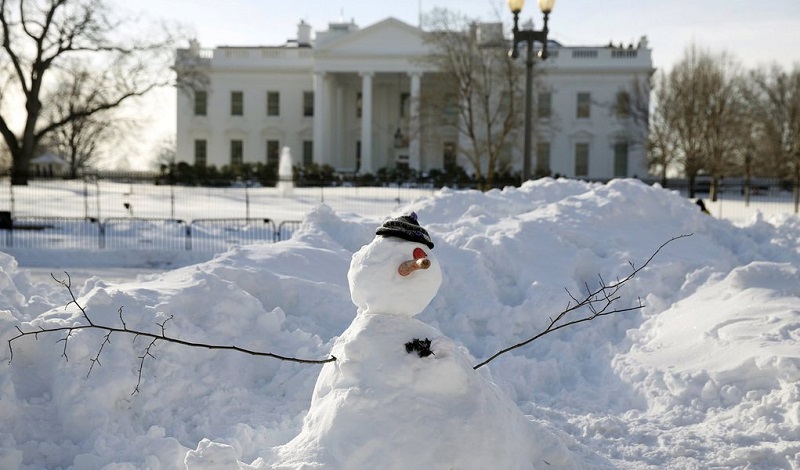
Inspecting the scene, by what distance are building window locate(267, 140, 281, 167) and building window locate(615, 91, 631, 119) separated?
25.7 metres

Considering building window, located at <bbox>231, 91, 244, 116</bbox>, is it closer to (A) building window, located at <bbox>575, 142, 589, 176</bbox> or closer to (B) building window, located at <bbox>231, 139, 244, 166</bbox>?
(B) building window, located at <bbox>231, 139, 244, 166</bbox>

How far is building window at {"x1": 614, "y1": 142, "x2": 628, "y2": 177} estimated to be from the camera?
61.5 meters

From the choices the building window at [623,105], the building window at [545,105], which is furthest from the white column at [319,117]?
the building window at [623,105]

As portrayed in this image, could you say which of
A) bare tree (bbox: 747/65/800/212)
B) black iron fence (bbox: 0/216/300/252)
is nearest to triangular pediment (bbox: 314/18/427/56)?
bare tree (bbox: 747/65/800/212)

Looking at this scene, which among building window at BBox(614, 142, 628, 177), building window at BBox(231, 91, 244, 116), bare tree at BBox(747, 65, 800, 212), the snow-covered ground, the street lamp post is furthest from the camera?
building window at BBox(231, 91, 244, 116)

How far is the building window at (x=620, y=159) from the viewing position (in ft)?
202

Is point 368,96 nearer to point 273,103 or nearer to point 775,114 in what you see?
point 273,103

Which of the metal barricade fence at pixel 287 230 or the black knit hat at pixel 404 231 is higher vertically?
the black knit hat at pixel 404 231

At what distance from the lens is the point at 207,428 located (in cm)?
660

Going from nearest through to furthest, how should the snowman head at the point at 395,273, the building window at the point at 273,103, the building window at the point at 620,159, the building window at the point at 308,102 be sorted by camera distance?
the snowman head at the point at 395,273 < the building window at the point at 620,159 < the building window at the point at 308,102 < the building window at the point at 273,103

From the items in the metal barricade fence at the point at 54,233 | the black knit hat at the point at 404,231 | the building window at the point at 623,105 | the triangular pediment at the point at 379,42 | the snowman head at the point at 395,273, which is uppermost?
the triangular pediment at the point at 379,42

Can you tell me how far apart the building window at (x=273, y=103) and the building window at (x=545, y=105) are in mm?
20228

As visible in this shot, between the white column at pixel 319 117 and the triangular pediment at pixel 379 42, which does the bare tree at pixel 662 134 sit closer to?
the triangular pediment at pixel 379 42

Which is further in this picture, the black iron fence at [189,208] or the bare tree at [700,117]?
the bare tree at [700,117]
